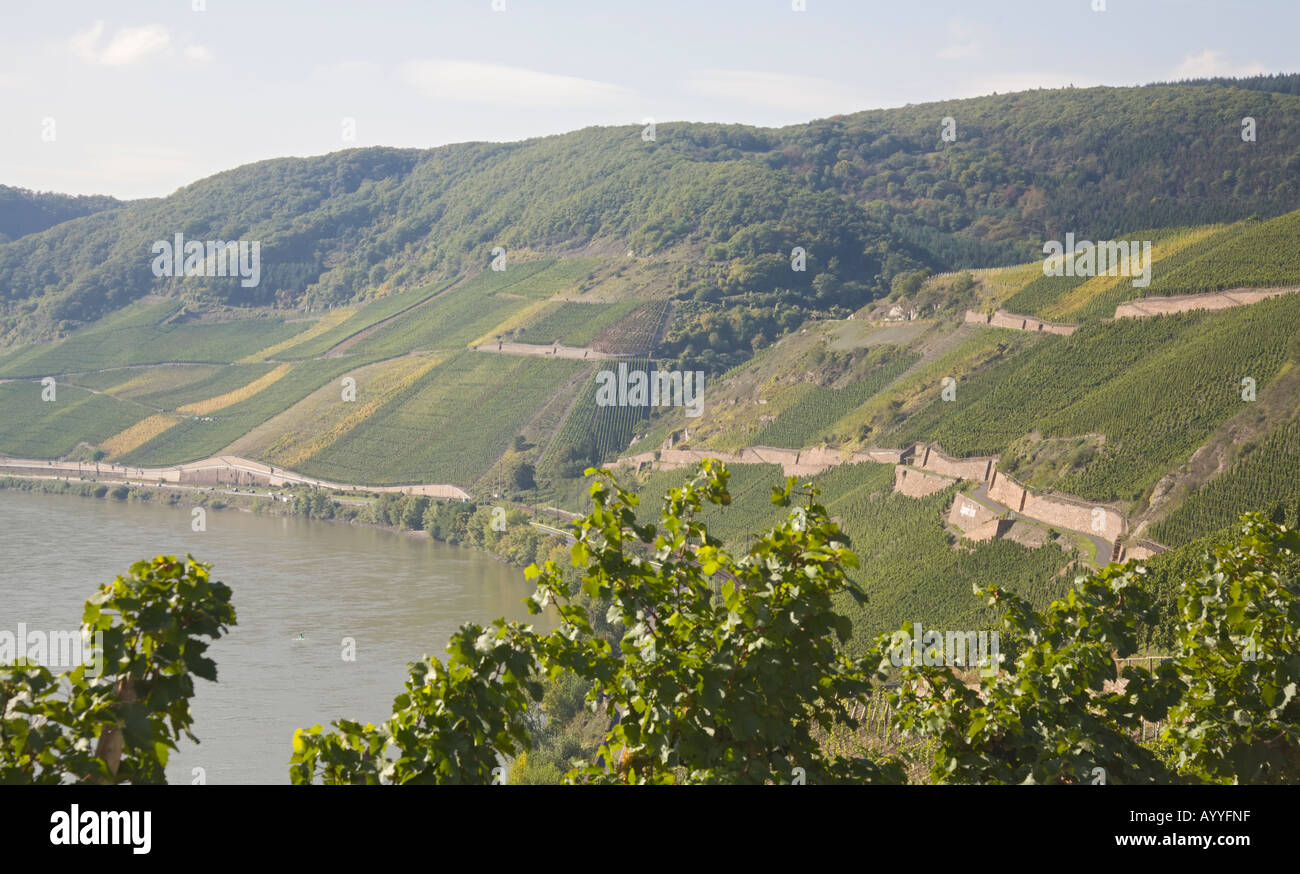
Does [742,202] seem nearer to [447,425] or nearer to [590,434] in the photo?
[447,425]

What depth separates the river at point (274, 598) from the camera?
33375 mm

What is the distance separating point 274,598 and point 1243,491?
3436cm

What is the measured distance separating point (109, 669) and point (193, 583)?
0.45 metres

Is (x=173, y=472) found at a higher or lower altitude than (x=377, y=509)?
higher

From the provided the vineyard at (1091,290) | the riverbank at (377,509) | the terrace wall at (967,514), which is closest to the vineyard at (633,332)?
the riverbank at (377,509)

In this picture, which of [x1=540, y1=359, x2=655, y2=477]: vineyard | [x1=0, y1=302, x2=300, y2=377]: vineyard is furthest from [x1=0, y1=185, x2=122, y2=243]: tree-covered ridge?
[x1=540, y1=359, x2=655, y2=477]: vineyard

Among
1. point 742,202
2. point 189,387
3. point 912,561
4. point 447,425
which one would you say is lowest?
point 912,561

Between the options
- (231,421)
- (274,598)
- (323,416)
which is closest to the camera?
(274,598)

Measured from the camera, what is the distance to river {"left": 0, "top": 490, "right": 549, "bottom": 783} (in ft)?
109

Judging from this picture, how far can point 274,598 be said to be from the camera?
4894 centimetres

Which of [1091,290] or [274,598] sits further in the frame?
[1091,290]

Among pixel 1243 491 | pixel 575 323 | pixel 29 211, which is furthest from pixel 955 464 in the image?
pixel 29 211

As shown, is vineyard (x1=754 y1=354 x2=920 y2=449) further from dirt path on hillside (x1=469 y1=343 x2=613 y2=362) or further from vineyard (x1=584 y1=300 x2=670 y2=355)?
dirt path on hillside (x1=469 y1=343 x2=613 y2=362)
